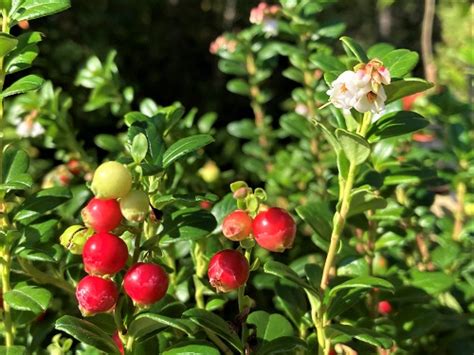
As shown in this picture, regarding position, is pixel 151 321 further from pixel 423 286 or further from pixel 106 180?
pixel 423 286

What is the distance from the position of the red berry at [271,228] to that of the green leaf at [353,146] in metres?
0.11

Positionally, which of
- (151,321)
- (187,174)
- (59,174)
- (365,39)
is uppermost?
(151,321)

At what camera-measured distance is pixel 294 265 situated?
1252 mm

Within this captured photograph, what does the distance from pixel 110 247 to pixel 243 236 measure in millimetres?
152

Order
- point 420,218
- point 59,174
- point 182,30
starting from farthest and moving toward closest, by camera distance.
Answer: point 182,30, point 59,174, point 420,218

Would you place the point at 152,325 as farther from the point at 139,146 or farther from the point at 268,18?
the point at 268,18

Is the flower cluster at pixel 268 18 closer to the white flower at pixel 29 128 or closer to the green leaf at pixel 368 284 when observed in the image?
the white flower at pixel 29 128

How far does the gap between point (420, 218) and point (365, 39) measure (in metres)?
9.55

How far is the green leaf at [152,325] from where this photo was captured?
71cm

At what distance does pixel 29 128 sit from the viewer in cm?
144

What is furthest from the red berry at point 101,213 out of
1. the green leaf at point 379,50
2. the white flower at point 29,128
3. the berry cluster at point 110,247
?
the white flower at point 29,128

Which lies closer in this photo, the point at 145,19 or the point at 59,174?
the point at 59,174

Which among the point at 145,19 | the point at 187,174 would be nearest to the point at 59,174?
the point at 187,174

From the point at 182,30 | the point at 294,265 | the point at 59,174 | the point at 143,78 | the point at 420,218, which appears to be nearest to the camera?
the point at 294,265
